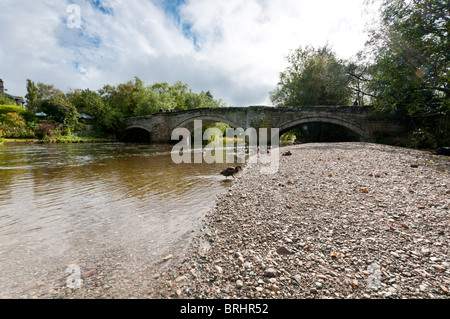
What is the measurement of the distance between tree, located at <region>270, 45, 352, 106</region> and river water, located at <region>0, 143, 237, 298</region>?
761 inches

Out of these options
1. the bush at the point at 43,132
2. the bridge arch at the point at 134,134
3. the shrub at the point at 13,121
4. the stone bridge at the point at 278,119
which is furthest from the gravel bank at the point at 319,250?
the shrub at the point at 13,121

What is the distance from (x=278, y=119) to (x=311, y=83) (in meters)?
6.59

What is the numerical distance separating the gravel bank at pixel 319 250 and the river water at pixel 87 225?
0.35m


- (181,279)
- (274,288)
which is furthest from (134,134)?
(274,288)

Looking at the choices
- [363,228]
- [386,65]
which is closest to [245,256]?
[363,228]

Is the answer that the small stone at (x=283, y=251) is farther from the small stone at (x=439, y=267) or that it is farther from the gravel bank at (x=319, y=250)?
the small stone at (x=439, y=267)

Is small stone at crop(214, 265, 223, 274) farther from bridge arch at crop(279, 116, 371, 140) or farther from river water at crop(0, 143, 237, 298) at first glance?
bridge arch at crop(279, 116, 371, 140)

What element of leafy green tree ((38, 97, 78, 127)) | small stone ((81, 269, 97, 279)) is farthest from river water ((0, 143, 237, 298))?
leafy green tree ((38, 97, 78, 127))

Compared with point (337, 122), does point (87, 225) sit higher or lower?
lower

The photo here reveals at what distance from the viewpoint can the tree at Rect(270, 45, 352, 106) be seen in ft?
65.1

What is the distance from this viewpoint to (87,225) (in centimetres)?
273

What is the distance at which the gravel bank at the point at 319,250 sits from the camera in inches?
54.6

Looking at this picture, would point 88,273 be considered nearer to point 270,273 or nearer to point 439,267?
point 270,273
